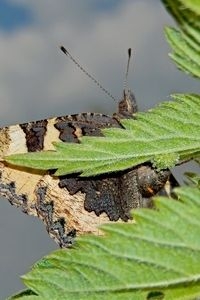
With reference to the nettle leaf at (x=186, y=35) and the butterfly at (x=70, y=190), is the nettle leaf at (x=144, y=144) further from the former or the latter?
the butterfly at (x=70, y=190)

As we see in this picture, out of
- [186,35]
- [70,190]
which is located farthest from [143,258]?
[70,190]

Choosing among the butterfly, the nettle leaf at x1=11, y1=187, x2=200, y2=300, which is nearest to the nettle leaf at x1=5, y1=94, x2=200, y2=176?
the nettle leaf at x1=11, y1=187, x2=200, y2=300

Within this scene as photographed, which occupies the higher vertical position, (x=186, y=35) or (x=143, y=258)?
(x=186, y=35)

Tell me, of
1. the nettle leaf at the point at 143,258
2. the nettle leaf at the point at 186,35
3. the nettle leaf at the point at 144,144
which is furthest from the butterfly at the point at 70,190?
the nettle leaf at the point at 186,35

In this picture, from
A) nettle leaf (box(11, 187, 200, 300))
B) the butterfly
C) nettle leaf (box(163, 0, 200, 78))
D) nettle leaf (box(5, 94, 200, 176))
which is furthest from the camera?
the butterfly

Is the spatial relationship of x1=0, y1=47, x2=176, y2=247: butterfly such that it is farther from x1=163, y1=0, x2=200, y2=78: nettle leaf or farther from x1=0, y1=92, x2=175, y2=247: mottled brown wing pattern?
x1=163, y1=0, x2=200, y2=78: nettle leaf

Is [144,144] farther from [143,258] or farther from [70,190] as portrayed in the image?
[70,190]

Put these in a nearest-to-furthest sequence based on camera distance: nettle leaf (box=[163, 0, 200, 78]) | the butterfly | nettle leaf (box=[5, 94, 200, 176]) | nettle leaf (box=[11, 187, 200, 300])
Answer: nettle leaf (box=[163, 0, 200, 78]) → nettle leaf (box=[11, 187, 200, 300]) → nettle leaf (box=[5, 94, 200, 176]) → the butterfly

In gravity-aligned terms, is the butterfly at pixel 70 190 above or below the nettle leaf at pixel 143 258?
above
